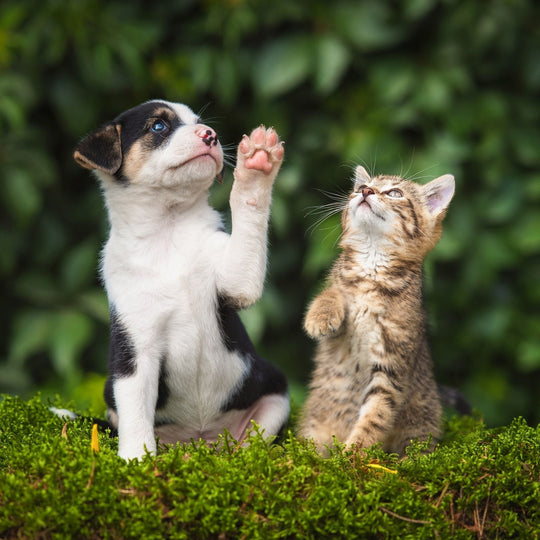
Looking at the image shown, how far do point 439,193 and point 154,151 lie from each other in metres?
1.11

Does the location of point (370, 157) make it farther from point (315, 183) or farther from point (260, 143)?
point (260, 143)

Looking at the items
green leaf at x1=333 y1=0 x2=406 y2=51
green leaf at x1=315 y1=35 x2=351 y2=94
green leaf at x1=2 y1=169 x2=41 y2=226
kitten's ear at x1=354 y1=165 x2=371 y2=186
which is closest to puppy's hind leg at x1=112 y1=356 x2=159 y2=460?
kitten's ear at x1=354 y1=165 x2=371 y2=186

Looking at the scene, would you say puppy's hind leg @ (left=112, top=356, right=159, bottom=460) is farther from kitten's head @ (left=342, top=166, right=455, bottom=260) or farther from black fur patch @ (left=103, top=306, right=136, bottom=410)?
kitten's head @ (left=342, top=166, right=455, bottom=260)

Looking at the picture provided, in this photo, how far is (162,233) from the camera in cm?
261

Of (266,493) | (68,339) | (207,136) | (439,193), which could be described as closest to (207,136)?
(207,136)

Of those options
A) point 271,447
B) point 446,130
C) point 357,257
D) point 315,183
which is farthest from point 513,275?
point 271,447

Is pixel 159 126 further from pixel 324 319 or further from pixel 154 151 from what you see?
pixel 324 319

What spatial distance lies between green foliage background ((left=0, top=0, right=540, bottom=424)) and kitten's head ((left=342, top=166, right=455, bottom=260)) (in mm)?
1345

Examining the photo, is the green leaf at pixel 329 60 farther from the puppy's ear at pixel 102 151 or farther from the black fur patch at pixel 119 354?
the black fur patch at pixel 119 354

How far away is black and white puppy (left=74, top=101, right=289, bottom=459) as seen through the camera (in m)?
2.45

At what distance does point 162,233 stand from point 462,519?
1.30m

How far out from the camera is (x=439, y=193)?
2.95 metres

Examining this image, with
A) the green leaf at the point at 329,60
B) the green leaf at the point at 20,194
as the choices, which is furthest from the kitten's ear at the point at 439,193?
the green leaf at the point at 20,194

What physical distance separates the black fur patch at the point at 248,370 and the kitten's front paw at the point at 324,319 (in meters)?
0.25
